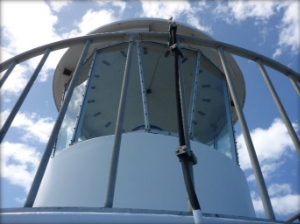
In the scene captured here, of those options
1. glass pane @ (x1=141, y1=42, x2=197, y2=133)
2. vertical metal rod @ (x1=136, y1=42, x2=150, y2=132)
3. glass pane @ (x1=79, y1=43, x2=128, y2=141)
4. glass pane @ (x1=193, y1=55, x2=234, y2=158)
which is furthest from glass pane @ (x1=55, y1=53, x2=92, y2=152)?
glass pane @ (x1=193, y1=55, x2=234, y2=158)

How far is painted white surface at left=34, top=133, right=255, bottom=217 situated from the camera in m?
3.61

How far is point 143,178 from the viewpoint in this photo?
3.72 m

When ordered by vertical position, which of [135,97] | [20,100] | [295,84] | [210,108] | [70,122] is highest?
[210,108]

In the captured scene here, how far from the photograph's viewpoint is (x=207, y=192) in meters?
3.81

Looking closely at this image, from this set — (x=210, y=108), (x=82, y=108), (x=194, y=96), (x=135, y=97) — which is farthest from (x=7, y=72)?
(x=210, y=108)

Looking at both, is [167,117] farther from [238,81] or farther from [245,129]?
[245,129]

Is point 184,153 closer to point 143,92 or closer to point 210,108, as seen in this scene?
point 143,92

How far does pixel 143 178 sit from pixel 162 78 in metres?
2.84

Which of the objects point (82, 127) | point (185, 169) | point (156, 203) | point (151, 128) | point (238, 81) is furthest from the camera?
point (238, 81)

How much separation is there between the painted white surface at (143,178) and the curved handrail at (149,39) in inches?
57.5

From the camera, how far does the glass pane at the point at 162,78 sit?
19.2 feet

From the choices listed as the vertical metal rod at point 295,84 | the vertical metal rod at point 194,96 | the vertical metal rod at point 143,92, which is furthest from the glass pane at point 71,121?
the vertical metal rod at point 295,84

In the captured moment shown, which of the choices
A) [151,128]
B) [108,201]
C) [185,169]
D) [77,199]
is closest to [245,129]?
[185,169]

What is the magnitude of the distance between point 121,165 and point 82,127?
1409 millimetres
